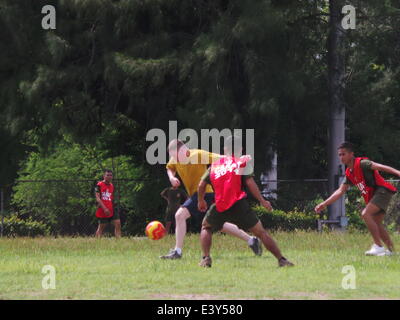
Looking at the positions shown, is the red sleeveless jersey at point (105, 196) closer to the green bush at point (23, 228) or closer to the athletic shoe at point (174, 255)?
the green bush at point (23, 228)

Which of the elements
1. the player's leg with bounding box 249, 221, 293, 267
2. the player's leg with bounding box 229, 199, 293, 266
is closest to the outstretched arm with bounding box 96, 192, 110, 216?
the player's leg with bounding box 229, 199, 293, 266

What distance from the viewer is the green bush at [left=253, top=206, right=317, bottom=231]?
23984 mm

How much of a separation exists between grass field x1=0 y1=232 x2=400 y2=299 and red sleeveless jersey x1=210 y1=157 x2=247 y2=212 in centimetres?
89

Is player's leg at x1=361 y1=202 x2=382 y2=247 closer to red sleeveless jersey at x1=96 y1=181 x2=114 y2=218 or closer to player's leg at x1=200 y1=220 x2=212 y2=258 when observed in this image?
player's leg at x1=200 y1=220 x2=212 y2=258

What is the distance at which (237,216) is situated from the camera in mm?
12023

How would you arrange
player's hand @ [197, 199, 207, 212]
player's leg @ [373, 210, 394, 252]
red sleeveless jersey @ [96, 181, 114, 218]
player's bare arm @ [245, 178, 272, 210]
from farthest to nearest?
1. red sleeveless jersey @ [96, 181, 114, 218]
2. player's leg @ [373, 210, 394, 252]
3. player's hand @ [197, 199, 207, 212]
4. player's bare arm @ [245, 178, 272, 210]

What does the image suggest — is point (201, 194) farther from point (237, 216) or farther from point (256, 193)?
point (256, 193)

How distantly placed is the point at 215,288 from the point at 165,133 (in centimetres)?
1448

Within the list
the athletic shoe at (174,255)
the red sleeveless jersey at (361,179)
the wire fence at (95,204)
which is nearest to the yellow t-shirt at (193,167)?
the athletic shoe at (174,255)

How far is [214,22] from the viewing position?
22953mm

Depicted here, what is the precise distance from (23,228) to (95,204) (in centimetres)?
217

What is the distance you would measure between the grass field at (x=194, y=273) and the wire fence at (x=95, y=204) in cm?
764

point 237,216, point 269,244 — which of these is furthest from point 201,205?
point 269,244
